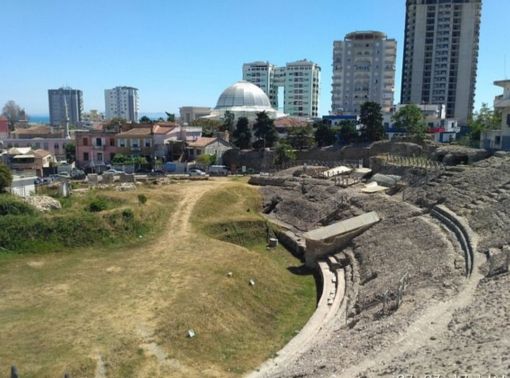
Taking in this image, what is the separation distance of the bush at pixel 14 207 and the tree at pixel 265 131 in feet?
130

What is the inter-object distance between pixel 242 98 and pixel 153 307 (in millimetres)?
100520

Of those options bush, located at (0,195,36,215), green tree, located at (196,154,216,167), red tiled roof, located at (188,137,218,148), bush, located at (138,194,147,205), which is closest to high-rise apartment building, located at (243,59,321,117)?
red tiled roof, located at (188,137,218,148)

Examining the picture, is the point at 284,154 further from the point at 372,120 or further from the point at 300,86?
the point at 300,86

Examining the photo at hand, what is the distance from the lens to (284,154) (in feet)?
207

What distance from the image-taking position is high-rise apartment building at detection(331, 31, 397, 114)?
124 meters

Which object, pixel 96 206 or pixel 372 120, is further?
pixel 372 120

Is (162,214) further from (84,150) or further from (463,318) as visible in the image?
(84,150)

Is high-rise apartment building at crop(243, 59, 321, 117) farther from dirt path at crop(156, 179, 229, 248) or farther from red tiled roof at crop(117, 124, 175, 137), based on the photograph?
dirt path at crop(156, 179, 229, 248)

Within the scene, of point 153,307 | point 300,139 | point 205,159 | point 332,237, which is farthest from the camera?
point 300,139

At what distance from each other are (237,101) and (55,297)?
3901 inches

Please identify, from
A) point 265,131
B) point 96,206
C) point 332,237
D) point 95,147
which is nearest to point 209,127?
point 265,131

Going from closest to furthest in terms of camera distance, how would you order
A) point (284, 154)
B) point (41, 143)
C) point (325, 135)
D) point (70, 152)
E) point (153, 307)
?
point (153, 307), point (284, 154), point (325, 135), point (70, 152), point (41, 143)

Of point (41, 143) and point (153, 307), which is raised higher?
point (41, 143)

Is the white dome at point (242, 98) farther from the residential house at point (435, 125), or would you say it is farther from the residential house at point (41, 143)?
the residential house at point (41, 143)
